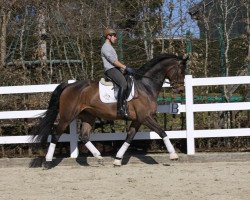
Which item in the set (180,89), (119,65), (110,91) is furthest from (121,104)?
(180,89)

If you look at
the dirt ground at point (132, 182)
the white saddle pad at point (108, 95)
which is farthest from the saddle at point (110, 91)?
the dirt ground at point (132, 182)

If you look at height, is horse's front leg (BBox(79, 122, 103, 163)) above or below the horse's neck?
below

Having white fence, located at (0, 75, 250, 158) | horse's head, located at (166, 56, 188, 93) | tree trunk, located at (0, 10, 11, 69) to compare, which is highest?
tree trunk, located at (0, 10, 11, 69)

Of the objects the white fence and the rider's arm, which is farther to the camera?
the white fence

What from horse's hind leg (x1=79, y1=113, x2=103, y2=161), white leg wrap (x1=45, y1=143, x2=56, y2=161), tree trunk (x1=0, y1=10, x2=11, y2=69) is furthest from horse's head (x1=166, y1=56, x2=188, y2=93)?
tree trunk (x1=0, y1=10, x2=11, y2=69)

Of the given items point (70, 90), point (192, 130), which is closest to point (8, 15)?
point (70, 90)

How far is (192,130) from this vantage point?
998 centimetres

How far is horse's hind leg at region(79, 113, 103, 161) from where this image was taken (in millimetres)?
9625

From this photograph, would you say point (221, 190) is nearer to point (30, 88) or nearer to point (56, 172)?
point (56, 172)

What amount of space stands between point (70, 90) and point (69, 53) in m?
2.93

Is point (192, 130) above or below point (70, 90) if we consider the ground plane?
below

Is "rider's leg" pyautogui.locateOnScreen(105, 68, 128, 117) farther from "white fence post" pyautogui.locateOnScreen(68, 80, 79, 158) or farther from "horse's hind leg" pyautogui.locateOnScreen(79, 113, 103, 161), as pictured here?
"white fence post" pyautogui.locateOnScreen(68, 80, 79, 158)

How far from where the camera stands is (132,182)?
7.91 meters

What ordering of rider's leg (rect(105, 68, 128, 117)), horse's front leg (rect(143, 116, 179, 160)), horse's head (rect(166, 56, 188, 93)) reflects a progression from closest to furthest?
rider's leg (rect(105, 68, 128, 117)), horse's front leg (rect(143, 116, 179, 160)), horse's head (rect(166, 56, 188, 93))
